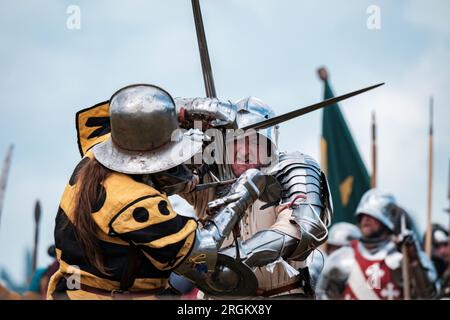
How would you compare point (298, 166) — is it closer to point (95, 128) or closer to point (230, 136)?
point (230, 136)

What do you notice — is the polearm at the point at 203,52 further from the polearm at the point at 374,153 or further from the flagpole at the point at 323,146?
the flagpole at the point at 323,146

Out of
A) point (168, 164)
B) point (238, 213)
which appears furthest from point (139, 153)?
point (238, 213)

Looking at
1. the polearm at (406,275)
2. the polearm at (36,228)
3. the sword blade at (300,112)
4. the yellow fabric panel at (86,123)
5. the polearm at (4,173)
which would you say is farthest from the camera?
the polearm at (36,228)

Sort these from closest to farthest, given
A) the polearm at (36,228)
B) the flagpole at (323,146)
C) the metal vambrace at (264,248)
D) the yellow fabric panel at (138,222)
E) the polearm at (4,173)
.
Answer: the yellow fabric panel at (138,222), the metal vambrace at (264,248), the polearm at (4,173), the polearm at (36,228), the flagpole at (323,146)

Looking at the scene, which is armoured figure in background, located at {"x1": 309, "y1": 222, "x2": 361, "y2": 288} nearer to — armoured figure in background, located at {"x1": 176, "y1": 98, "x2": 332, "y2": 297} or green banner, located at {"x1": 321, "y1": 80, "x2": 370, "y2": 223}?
green banner, located at {"x1": 321, "y1": 80, "x2": 370, "y2": 223}

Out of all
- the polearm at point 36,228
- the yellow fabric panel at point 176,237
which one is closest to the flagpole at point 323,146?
the polearm at point 36,228

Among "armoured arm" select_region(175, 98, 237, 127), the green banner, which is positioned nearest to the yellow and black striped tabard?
"armoured arm" select_region(175, 98, 237, 127)

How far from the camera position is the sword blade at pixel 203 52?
6.93 meters

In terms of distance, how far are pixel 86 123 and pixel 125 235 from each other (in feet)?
3.72

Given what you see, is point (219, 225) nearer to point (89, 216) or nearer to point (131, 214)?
point (131, 214)

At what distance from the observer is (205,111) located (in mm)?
6320

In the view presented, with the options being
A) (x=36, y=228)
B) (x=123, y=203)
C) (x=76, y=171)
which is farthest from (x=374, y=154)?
(x=123, y=203)

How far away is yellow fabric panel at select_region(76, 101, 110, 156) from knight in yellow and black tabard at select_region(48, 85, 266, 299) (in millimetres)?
479

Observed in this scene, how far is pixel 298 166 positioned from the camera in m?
6.69
